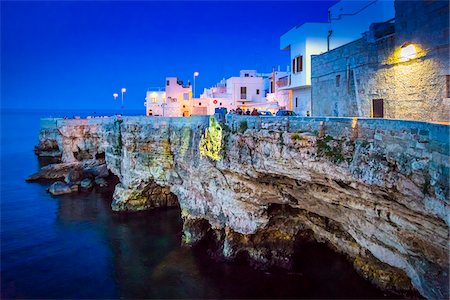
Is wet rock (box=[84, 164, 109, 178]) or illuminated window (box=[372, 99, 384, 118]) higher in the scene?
illuminated window (box=[372, 99, 384, 118])

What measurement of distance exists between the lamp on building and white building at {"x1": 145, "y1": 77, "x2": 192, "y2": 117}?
138 ft

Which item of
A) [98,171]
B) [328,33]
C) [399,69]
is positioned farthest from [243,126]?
[98,171]

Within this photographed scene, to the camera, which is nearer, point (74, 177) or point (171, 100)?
point (74, 177)

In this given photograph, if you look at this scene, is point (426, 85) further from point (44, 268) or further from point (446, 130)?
point (44, 268)

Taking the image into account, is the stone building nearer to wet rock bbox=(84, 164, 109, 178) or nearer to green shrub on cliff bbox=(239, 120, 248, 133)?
green shrub on cliff bbox=(239, 120, 248, 133)

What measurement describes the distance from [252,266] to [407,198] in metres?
10.9

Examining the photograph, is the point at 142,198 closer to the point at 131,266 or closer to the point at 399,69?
the point at 131,266

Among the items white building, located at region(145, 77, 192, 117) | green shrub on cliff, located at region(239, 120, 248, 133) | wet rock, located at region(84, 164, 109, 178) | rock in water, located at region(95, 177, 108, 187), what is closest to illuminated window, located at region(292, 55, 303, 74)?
green shrub on cliff, located at region(239, 120, 248, 133)

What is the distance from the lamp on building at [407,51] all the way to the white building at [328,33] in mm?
10171

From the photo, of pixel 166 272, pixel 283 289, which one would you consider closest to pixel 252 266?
pixel 283 289

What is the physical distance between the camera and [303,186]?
1745 cm

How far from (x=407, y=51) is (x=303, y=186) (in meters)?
7.81

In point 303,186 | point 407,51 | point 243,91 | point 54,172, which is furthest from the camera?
point 243,91

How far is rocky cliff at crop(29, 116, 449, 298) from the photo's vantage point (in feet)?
36.2
